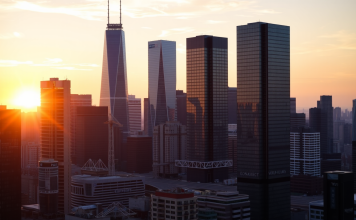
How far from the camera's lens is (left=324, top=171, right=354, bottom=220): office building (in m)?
156

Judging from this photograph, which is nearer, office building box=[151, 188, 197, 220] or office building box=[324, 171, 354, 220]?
office building box=[324, 171, 354, 220]

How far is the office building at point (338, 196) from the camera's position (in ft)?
511

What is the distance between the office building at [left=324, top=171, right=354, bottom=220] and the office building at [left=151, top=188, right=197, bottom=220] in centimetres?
4455

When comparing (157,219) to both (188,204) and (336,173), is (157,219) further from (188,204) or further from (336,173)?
(336,173)

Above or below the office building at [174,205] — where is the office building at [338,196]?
above

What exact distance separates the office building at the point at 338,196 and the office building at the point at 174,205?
44.6m

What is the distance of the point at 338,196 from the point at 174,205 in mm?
50702

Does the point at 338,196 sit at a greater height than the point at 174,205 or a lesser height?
greater

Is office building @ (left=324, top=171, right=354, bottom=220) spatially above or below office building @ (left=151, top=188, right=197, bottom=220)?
above

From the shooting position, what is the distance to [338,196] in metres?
156

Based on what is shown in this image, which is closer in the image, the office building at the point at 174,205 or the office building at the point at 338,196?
the office building at the point at 338,196

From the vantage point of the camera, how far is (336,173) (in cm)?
15688

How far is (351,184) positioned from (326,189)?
21.6 feet

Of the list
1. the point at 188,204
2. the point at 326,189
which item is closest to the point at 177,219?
the point at 188,204
